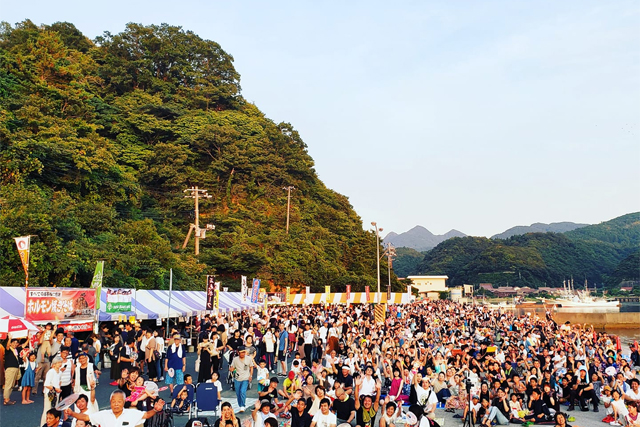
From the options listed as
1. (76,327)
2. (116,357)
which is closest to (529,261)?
(76,327)

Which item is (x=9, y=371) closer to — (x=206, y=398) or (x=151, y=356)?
(x=151, y=356)

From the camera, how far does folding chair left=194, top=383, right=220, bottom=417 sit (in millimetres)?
10234

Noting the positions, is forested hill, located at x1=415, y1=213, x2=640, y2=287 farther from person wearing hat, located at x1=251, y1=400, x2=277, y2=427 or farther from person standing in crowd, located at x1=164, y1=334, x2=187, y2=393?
person wearing hat, located at x1=251, y1=400, x2=277, y2=427

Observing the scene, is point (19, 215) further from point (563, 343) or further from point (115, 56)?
point (115, 56)

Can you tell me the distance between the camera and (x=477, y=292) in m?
125

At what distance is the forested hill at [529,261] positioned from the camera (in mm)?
130625

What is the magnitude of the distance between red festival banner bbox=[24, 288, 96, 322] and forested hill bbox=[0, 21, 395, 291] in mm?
5260

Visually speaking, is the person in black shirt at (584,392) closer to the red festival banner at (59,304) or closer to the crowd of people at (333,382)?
the crowd of people at (333,382)

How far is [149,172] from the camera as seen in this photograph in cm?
5172

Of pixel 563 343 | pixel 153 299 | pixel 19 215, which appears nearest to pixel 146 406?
pixel 153 299

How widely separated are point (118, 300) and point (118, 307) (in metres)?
0.23

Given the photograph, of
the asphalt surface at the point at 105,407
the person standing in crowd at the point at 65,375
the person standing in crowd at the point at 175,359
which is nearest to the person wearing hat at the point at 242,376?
the asphalt surface at the point at 105,407

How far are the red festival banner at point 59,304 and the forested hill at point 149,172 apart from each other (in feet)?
17.3

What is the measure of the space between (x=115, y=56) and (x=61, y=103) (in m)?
27.5
